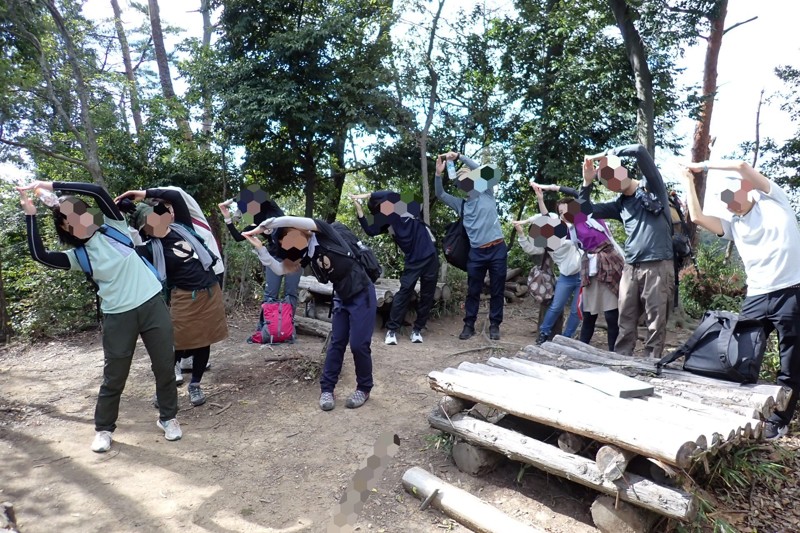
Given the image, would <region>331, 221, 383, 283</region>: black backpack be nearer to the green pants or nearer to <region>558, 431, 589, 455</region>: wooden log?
the green pants

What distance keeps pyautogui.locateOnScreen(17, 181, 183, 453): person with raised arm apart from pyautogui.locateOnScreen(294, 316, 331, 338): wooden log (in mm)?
2667

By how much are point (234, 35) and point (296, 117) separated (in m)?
2.39

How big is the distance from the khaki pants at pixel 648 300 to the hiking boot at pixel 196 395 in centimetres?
388

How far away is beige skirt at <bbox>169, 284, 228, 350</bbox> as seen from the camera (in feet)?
13.2

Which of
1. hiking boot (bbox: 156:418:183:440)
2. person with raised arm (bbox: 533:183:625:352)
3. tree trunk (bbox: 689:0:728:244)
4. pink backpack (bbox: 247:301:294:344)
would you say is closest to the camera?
hiking boot (bbox: 156:418:183:440)

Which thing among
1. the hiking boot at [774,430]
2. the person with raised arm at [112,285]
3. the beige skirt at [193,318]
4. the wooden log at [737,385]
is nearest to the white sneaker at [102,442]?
the person with raised arm at [112,285]

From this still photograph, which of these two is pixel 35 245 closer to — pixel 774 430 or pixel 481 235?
pixel 481 235

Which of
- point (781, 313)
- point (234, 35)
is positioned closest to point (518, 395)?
point (781, 313)

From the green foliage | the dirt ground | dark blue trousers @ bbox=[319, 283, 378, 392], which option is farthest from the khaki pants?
the green foliage

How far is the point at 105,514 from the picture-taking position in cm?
283

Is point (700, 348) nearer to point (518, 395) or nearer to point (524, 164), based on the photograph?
point (518, 395)

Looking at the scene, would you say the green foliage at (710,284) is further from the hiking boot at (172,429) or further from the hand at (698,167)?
the hiking boot at (172,429)

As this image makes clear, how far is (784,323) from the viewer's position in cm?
331

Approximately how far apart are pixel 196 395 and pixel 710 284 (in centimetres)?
856
